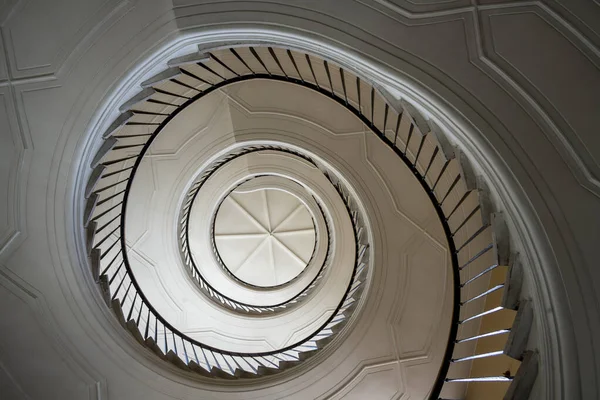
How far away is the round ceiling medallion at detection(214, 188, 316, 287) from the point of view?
12711 millimetres

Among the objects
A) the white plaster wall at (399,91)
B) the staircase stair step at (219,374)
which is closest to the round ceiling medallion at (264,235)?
the staircase stair step at (219,374)

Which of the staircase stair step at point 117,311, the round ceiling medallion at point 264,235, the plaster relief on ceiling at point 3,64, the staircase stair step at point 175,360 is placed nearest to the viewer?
the plaster relief on ceiling at point 3,64

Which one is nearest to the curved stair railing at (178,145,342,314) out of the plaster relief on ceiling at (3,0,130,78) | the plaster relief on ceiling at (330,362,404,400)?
the plaster relief on ceiling at (330,362,404,400)

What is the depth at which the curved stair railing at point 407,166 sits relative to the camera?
3.95 metres

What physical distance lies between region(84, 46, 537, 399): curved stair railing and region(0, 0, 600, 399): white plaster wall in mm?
273

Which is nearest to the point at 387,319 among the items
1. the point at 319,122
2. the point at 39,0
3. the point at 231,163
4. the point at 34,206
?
the point at 319,122

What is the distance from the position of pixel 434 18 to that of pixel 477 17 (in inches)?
12.5

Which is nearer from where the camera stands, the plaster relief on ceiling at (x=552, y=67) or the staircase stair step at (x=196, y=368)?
the plaster relief on ceiling at (x=552, y=67)

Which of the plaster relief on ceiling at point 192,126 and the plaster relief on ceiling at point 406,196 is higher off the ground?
the plaster relief on ceiling at point 192,126

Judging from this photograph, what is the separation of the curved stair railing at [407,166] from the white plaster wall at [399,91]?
273mm

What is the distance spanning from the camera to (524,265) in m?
3.17

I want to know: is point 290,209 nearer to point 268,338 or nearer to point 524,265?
point 268,338

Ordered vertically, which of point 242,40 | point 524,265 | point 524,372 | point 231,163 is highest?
point 231,163

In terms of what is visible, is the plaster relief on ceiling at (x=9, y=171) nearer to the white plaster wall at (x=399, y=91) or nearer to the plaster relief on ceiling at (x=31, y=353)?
the white plaster wall at (x=399, y=91)
